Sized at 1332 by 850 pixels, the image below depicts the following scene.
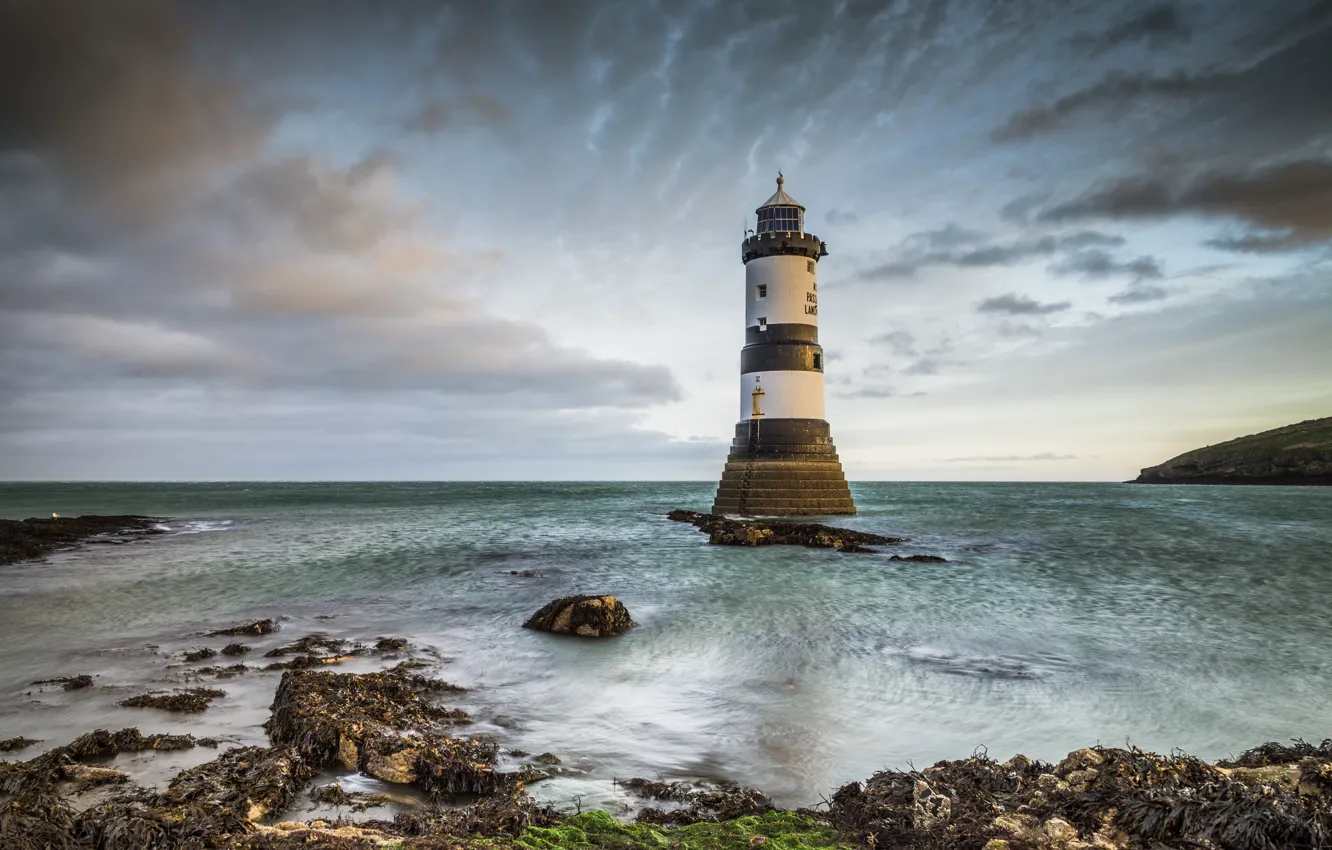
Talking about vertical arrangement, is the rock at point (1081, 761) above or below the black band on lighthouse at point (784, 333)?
below

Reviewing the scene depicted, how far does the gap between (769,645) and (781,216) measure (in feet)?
71.2

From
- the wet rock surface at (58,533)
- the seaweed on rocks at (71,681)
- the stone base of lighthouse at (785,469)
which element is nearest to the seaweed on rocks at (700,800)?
the seaweed on rocks at (71,681)

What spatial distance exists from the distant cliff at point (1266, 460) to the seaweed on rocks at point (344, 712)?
105 meters

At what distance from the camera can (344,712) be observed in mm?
5684

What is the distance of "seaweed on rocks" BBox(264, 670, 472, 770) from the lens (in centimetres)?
520

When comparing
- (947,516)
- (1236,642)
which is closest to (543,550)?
(1236,642)

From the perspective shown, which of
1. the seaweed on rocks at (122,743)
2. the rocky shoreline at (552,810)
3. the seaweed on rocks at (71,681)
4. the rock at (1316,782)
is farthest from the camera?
the seaweed on rocks at (71,681)

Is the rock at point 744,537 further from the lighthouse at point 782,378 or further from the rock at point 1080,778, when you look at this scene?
the rock at point 1080,778

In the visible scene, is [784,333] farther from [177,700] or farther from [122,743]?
[122,743]

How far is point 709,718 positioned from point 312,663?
5112mm

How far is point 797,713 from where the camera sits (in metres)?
7.08

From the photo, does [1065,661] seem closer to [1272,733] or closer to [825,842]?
[1272,733]

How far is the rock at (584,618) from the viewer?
34.2 ft

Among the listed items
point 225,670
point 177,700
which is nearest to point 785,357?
point 225,670
